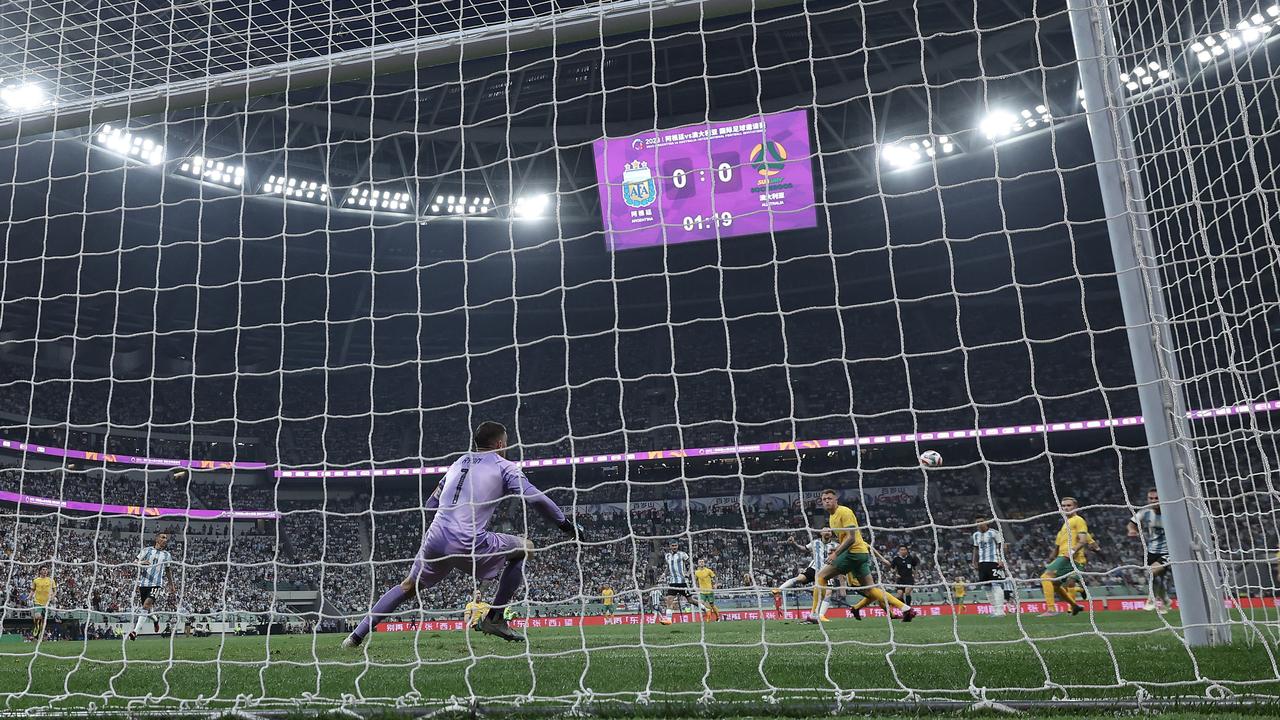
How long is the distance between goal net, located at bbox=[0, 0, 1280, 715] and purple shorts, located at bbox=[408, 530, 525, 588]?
0.03 metres

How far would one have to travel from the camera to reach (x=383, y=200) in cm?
2527

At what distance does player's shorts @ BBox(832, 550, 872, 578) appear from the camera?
8180 millimetres

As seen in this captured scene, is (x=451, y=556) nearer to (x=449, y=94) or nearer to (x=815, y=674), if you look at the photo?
(x=815, y=674)

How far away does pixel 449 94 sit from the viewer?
21219mm

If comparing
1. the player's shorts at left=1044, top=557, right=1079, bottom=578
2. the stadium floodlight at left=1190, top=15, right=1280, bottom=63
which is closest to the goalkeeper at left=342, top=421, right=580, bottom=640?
the stadium floodlight at left=1190, top=15, right=1280, bottom=63

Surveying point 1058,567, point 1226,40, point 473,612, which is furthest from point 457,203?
point 1226,40

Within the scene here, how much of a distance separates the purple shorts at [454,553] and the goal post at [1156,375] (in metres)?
3.65

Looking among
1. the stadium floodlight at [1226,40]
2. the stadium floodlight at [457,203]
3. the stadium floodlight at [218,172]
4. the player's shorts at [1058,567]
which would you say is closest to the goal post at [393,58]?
the stadium floodlight at [1226,40]

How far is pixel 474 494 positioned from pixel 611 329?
7.29 metres

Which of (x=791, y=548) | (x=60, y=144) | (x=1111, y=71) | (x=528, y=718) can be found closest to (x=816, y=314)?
(x=791, y=548)

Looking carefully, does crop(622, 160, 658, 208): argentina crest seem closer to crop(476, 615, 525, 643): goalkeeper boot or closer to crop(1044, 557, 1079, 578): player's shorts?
crop(1044, 557, 1079, 578): player's shorts

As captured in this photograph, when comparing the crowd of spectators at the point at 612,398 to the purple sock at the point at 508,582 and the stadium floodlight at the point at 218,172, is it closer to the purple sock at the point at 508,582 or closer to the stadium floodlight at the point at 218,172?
the stadium floodlight at the point at 218,172

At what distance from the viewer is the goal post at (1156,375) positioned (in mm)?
4609

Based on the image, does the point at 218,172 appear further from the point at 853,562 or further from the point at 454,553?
the point at 454,553
